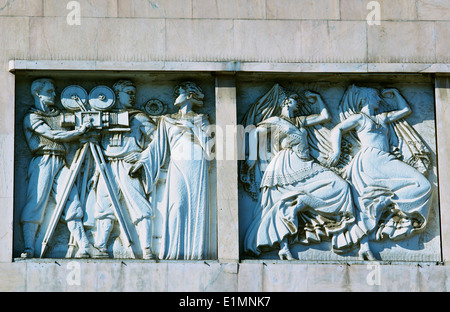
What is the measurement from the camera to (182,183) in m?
15.9

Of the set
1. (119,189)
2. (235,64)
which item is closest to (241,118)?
(235,64)

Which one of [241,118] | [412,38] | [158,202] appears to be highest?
[412,38]

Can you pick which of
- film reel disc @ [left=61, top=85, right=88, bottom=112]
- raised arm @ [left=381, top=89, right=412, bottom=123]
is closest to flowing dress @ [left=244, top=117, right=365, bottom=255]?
raised arm @ [left=381, top=89, right=412, bottom=123]

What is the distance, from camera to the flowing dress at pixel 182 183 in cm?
1579

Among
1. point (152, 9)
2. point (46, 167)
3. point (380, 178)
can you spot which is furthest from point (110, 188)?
point (380, 178)

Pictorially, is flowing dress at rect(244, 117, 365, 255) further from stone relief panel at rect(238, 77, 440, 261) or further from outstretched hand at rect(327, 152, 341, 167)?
outstretched hand at rect(327, 152, 341, 167)

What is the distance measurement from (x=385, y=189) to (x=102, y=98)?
3.66 meters

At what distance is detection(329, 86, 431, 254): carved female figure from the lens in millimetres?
16062

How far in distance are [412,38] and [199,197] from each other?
Result: 3.39 m

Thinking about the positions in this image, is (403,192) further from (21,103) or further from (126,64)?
(21,103)

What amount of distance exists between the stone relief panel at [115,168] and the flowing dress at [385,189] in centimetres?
184

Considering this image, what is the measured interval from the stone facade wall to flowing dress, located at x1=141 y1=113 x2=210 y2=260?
21cm

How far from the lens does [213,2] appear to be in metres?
16.4

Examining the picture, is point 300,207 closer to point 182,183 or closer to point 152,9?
point 182,183
